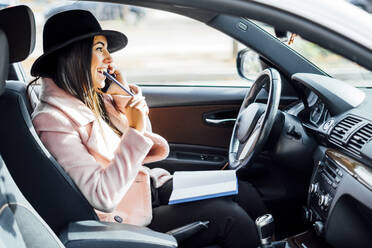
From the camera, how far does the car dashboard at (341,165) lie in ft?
5.93

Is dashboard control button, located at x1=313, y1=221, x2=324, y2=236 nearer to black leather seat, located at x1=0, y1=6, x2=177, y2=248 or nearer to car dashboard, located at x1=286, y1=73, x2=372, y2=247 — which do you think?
car dashboard, located at x1=286, y1=73, x2=372, y2=247

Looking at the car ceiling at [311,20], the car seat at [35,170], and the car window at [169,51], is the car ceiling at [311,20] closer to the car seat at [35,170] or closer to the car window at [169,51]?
the car seat at [35,170]

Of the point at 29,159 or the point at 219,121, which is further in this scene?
the point at 219,121

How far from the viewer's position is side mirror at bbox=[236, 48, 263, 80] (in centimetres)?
292

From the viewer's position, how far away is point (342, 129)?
2.04 m

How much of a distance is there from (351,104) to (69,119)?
42.8 inches

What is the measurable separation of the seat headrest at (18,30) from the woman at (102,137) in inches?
5.5

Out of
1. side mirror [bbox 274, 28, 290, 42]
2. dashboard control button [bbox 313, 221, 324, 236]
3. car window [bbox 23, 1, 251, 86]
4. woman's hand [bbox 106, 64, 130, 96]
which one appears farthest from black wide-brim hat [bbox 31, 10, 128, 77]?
car window [bbox 23, 1, 251, 86]

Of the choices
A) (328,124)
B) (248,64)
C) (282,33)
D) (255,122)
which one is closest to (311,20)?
(282,33)

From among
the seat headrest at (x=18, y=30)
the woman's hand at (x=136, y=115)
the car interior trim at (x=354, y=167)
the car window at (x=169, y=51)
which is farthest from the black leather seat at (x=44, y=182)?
the car window at (x=169, y=51)

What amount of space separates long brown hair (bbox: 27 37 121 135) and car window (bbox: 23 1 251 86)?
11.1 feet

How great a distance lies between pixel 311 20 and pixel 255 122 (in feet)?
4.21

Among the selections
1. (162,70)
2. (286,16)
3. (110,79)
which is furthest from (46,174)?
(162,70)

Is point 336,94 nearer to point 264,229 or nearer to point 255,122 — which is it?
point 255,122
